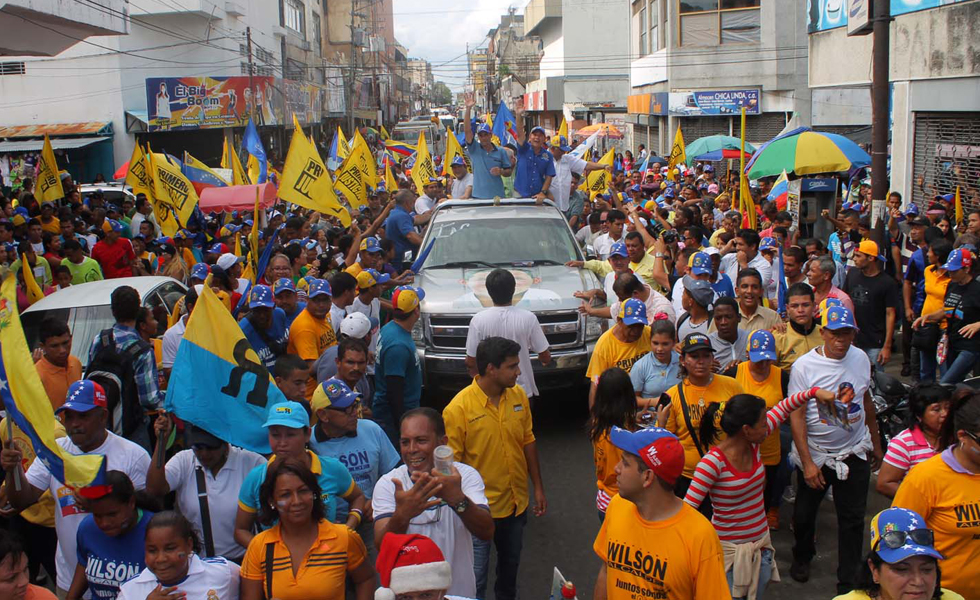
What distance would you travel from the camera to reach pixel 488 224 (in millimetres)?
9898

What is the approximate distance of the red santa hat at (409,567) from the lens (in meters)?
2.83

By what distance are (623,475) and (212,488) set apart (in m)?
2.10

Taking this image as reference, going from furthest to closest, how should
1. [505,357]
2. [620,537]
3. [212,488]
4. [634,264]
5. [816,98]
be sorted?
1. [816,98]
2. [634,264]
3. [505,357]
4. [212,488]
5. [620,537]

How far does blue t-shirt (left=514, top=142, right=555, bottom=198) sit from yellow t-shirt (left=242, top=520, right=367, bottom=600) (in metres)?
9.46

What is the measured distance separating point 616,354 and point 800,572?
1722mm

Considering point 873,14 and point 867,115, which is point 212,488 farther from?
point 867,115

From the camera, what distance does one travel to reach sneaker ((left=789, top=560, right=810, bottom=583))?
538 cm

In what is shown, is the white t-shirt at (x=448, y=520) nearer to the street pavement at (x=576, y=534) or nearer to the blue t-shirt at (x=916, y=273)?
the street pavement at (x=576, y=534)

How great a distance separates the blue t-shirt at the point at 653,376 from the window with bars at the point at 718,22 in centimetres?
2555

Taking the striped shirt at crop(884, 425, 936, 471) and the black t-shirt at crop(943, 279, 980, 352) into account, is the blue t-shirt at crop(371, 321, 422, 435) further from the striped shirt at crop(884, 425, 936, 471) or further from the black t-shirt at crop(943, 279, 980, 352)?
the black t-shirt at crop(943, 279, 980, 352)

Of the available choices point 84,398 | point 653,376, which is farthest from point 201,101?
point 84,398

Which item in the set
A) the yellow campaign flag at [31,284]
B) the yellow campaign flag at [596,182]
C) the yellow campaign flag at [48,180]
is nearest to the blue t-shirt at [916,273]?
the yellow campaign flag at [596,182]

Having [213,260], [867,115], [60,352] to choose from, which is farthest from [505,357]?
[867,115]

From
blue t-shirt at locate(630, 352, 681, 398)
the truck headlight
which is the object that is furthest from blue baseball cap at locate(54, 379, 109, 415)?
the truck headlight
